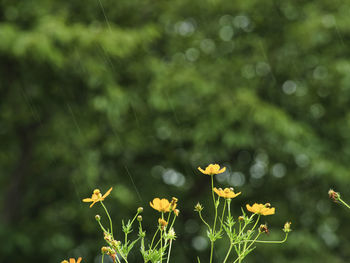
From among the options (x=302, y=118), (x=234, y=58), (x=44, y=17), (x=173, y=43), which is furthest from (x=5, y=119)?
(x=302, y=118)

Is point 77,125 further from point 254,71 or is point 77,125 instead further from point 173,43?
point 254,71

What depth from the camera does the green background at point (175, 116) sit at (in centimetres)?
440

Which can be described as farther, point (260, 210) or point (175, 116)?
point (175, 116)

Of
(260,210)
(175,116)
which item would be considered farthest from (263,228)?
(175,116)

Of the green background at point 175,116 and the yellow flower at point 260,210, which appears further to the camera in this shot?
the green background at point 175,116

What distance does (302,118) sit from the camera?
17.2 feet

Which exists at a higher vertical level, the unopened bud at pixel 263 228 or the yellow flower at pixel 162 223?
the yellow flower at pixel 162 223

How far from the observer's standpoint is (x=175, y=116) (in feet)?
16.4

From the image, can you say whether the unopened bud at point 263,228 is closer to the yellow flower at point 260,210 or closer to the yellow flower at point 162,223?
the yellow flower at point 260,210

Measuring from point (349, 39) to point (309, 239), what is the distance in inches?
86.0

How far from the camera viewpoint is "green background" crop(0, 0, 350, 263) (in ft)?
14.4

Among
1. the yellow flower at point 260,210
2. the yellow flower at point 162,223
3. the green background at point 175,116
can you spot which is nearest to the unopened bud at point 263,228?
the yellow flower at point 260,210

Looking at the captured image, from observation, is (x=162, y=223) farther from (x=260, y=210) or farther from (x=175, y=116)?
(x=175, y=116)

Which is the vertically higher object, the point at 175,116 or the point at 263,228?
the point at 263,228
